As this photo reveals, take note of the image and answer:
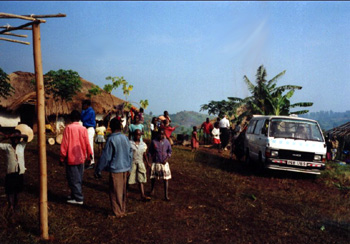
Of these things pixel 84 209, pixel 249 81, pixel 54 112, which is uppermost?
pixel 249 81

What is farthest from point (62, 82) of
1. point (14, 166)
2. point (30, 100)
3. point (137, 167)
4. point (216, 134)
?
point (14, 166)

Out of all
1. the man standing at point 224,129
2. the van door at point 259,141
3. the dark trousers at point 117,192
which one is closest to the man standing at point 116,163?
the dark trousers at point 117,192

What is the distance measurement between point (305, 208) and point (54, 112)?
1979cm

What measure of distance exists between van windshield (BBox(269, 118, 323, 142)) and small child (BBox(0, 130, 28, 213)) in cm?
797

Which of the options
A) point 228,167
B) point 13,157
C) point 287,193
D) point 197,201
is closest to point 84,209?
point 13,157

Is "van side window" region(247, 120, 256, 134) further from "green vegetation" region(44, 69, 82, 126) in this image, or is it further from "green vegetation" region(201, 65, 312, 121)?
"green vegetation" region(44, 69, 82, 126)

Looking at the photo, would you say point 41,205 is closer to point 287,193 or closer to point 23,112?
point 287,193

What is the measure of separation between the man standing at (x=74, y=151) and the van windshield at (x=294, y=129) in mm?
6840

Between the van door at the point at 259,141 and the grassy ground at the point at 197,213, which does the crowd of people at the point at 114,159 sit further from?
the van door at the point at 259,141

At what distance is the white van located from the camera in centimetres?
965

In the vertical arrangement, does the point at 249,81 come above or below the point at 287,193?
above

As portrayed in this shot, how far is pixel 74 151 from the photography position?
5652mm

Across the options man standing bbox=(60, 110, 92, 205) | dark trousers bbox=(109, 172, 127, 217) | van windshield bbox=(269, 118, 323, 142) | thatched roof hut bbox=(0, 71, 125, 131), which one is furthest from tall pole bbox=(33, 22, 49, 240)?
thatched roof hut bbox=(0, 71, 125, 131)

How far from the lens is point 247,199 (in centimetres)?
740
